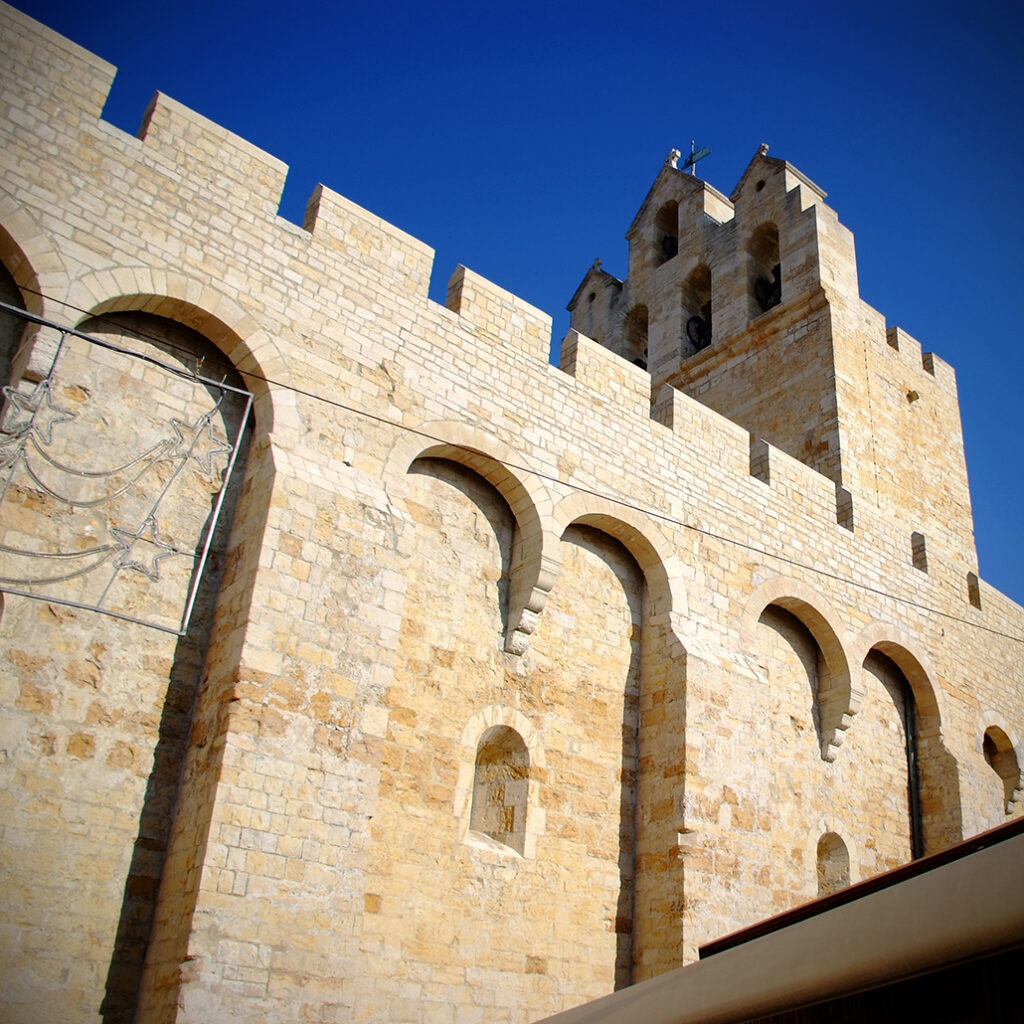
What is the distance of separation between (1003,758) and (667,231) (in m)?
10.1

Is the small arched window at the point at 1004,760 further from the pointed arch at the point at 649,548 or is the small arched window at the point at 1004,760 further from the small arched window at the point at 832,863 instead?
the pointed arch at the point at 649,548

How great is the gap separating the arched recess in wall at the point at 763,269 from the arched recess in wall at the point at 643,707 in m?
6.84

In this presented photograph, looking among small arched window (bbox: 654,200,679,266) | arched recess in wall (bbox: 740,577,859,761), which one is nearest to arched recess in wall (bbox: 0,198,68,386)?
arched recess in wall (bbox: 740,577,859,761)

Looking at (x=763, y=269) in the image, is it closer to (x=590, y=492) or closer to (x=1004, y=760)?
(x=1004, y=760)

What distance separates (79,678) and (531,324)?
5.12 metres

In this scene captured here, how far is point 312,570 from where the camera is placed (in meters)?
6.94

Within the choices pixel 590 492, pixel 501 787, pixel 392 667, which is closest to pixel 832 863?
pixel 501 787

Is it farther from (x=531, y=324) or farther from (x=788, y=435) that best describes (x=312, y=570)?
(x=788, y=435)

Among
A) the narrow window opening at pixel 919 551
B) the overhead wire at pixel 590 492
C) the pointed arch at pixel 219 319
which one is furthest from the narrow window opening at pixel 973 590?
the pointed arch at pixel 219 319

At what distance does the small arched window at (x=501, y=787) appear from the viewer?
8.08 metres

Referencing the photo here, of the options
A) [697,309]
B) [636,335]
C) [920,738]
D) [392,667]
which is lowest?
[392,667]

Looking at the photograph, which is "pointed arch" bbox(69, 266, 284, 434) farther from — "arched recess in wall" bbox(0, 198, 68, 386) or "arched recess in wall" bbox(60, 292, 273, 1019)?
"arched recess in wall" bbox(0, 198, 68, 386)

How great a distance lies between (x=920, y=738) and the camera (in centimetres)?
1188

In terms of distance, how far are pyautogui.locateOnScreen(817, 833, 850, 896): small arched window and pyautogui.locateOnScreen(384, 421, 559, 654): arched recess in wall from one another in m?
4.07
